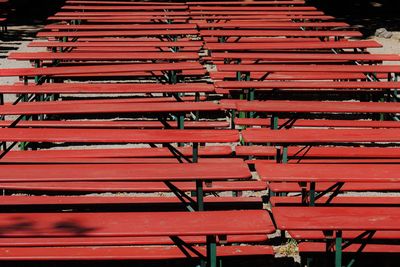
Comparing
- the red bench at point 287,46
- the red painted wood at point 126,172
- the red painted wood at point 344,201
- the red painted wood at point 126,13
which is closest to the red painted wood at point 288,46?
the red bench at point 287,46

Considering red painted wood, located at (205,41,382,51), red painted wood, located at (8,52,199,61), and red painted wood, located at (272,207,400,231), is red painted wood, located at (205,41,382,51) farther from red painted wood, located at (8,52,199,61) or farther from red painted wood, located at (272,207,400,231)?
red painted wood, located at (272,207,400,231)

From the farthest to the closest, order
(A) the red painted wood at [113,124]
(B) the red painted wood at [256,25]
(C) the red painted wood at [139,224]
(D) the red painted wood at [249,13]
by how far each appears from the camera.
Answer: (D) the red painted wood at [249,13]
(B) the red painted wood at [256,25]
(A) the red painted wood at [113,124]
(C) the red painted wood at [139,224]

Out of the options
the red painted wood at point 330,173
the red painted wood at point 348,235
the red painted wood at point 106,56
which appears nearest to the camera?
the red painted wood at point 330,173

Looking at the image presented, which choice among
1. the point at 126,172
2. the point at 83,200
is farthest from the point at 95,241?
the point at 83,200

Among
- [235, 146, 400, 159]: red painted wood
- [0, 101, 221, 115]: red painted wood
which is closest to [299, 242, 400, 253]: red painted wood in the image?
[235, 146, 400, 159]: red painted wood

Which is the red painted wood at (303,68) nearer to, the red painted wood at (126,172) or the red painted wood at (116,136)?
the red painted wood at (116,136)

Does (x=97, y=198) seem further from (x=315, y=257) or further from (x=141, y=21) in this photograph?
(x=141, y=21)

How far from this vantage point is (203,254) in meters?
4.10

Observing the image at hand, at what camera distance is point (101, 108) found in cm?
570

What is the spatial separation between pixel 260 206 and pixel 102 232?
184cm

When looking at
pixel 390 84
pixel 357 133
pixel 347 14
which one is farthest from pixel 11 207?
pixel 347 14

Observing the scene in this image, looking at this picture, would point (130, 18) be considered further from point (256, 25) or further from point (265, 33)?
point (265, 33)

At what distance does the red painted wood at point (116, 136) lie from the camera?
4.82 m

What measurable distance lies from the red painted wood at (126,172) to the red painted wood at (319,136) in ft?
1.83
